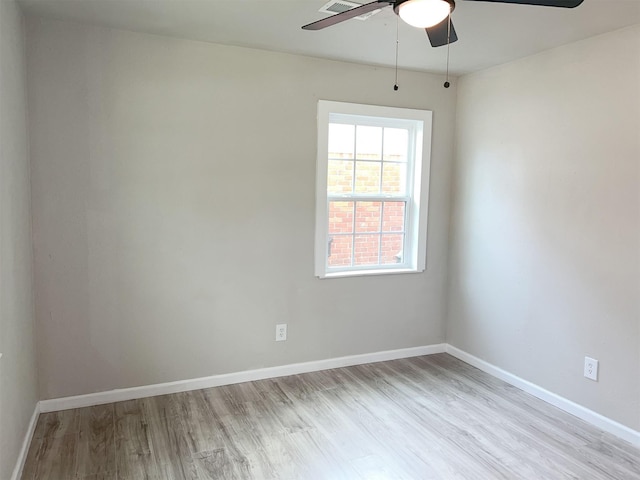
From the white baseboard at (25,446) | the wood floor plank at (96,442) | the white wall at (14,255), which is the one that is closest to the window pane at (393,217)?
the wood floor plank at (96,442)

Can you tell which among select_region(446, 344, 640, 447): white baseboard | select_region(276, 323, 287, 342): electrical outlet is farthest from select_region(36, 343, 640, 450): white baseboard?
select_region(276, 323, 287, 342): electrical outlet

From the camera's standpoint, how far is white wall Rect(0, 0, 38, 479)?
2012 mm

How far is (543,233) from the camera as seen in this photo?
3.14m

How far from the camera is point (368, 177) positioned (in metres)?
3.74

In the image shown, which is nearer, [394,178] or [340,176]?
[340,176]

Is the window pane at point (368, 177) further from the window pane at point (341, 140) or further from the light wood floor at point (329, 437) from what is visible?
the light wood floor at point (329, 437)

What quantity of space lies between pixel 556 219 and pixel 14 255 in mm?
3179

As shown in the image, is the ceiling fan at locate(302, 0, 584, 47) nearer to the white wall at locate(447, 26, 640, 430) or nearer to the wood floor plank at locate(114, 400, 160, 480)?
the white wall at locate(447, 26, 640, 430)

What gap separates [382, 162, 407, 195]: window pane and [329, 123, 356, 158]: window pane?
35 centimetres

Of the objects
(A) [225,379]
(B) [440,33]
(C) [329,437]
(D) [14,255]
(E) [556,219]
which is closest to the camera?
(B) [440,33]

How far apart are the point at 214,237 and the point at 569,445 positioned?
2512 millimetres

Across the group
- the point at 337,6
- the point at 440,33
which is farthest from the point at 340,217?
the point at 440,33

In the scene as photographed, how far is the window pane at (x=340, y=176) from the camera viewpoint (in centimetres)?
360

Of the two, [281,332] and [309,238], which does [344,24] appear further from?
[281,332]
